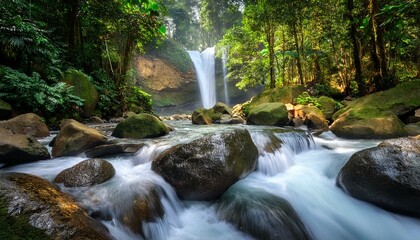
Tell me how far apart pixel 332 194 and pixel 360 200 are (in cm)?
44

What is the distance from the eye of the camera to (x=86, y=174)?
3.58 metres

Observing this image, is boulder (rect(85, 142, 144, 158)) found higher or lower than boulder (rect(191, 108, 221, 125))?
lower

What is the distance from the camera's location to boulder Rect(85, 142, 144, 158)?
16.3 feet

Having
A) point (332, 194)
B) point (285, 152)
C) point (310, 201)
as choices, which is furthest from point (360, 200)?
point (285, 152)

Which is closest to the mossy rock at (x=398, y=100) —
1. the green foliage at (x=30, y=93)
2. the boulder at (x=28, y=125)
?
the boulder at (x=28, y=125)

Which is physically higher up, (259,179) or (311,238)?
(259,179)

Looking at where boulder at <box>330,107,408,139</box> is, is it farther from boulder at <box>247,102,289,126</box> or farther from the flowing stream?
the flowing stream

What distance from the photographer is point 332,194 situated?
4.11 m

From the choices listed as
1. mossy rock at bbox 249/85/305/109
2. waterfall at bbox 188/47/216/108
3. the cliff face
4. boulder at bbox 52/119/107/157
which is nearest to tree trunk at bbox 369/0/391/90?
mossy rock at bbox 249/85/305/109

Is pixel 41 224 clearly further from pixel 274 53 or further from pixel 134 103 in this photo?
pixel 274 53

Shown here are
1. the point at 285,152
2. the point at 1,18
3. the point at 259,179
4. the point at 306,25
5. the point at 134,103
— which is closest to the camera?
the point at 259,179

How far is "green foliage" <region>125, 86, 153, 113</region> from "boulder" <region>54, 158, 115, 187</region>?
867 centimetres

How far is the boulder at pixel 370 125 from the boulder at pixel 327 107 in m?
2.28

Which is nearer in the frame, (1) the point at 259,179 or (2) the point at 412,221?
(2) the point at 412,221
